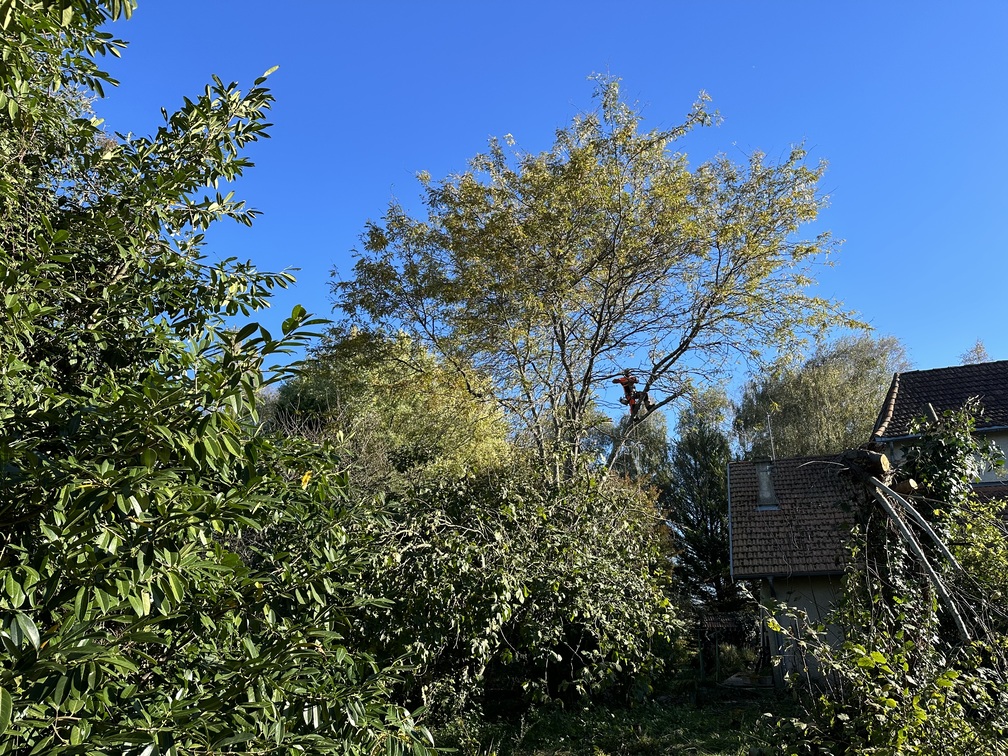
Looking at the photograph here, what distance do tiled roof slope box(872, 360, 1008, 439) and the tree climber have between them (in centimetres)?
547

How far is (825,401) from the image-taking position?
25.9 m

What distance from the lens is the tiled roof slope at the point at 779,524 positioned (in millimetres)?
13664

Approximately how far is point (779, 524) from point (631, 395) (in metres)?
5.11

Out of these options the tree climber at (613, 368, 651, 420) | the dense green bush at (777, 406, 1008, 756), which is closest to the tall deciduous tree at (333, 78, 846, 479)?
the tree climber at (613, 368, 651, 420)

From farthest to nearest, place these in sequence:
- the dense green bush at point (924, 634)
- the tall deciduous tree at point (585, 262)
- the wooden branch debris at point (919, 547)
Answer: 1. the tall deciduous tree at point (585, 262)
2. the wooden branch debris at point (919, 547)
3. the dense green bush at point (924, 634)

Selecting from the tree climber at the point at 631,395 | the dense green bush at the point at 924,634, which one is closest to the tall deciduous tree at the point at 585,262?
the tree climber at the point at 631,395

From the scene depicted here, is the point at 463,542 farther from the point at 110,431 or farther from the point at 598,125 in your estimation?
the point at 598,125

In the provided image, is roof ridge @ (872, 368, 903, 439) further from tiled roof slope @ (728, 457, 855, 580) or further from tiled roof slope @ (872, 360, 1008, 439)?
tiled roof slope @ (728, 457, 855, 580)

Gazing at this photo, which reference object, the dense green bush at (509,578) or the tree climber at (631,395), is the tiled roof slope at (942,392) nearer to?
the tree climber at (631,395)

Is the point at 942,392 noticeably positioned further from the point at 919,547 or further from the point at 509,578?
the point at 509,578

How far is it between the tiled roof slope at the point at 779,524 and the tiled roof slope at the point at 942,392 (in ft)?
7.24

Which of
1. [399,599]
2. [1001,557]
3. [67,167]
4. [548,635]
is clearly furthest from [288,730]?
[1001,557]

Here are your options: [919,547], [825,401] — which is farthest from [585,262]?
[825,401]

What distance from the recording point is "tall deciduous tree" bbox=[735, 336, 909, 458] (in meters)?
24.8
